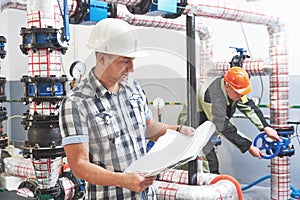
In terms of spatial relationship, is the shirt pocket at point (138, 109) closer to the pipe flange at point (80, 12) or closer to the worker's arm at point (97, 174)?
the worker's arm at point (97, 174)

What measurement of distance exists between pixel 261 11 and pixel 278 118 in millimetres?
810

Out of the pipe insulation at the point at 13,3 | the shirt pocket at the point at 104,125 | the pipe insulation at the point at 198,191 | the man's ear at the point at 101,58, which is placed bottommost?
the pipe insulation at the point at 198,191

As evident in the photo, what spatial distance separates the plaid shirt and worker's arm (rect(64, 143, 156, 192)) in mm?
32

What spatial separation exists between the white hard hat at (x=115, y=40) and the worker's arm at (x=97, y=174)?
32 cm

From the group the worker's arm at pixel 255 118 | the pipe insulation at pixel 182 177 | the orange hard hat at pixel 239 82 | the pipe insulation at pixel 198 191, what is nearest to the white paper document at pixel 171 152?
the pipe insulation at pixel 198 191

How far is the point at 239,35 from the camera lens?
393cm

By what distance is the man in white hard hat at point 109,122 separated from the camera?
4.03 feet

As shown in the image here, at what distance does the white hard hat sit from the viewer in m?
1.11

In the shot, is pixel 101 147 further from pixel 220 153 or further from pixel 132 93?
pixel 220 153

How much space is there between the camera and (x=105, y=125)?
4.42 ft

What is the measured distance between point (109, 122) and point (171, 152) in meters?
0.24

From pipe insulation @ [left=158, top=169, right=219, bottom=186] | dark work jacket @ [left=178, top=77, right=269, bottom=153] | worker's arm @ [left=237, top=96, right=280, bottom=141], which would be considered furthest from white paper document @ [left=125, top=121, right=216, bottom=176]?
worker's arm @ [left=237, top=96, right=280, bottom=141]

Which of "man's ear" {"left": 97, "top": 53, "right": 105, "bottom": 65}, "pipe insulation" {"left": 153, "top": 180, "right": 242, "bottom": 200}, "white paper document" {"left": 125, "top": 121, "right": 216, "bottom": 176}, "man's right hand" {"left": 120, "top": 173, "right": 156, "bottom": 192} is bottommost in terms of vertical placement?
"pipe insulation" {"left": 153, "top": 180, "right": 242, "bottom": 200}

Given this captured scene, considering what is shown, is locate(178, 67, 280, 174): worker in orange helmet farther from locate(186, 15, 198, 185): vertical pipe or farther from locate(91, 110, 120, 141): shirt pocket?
locate(91, 110, 120, 141): shirt pocket
